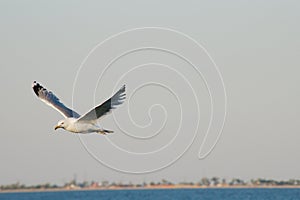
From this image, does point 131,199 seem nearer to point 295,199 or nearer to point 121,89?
point 295,199

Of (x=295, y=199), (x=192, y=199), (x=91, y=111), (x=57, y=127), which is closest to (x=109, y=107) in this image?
(x=91, y=111)

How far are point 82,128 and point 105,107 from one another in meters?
1.24

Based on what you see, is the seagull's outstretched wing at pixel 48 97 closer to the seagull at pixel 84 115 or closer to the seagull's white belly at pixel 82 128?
the seagull at pixel 84 115

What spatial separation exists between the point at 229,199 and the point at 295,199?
1470cm

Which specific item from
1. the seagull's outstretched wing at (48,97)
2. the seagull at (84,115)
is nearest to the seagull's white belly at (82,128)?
the seagull at (84,115)

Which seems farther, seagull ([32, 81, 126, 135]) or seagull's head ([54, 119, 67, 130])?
seagull's head ([54, 119, 67, 130])

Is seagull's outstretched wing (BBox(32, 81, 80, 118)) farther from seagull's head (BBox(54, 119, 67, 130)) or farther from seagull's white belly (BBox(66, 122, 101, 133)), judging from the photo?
seagull's white belly (BBox(66, 122, 101, 133))

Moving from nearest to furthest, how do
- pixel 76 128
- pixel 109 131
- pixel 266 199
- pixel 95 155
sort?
pixel 109 131 → pixel 76 128 → pixel 95 155 → pixel 266 199

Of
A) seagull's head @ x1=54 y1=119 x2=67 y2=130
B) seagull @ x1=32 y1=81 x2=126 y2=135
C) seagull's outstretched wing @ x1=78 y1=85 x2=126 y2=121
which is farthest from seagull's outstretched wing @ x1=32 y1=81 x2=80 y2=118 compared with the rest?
seagull's outstretched wing @ x1=78 y1=85 x2=126 y2=121

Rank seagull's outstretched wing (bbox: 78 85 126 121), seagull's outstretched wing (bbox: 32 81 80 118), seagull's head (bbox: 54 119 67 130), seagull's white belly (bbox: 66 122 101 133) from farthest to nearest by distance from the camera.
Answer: seagull's outstretched wing (bbox: 32 81 80 118) → seagull's head (bbox: 54 119 67 130) → seagull's white belly (bbox: 66 122 101 133) → seagull's outstretched wing (bbox: 78 85 126 121)

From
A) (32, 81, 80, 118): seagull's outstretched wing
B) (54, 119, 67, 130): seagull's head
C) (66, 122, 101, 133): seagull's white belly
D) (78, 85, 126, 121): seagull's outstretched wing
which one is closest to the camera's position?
(78, 85, 126, 121): seagull's outstretched wing

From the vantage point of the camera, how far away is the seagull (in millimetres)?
24219

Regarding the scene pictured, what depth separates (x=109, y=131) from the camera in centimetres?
2405

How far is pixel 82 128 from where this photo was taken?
25.5 metres
